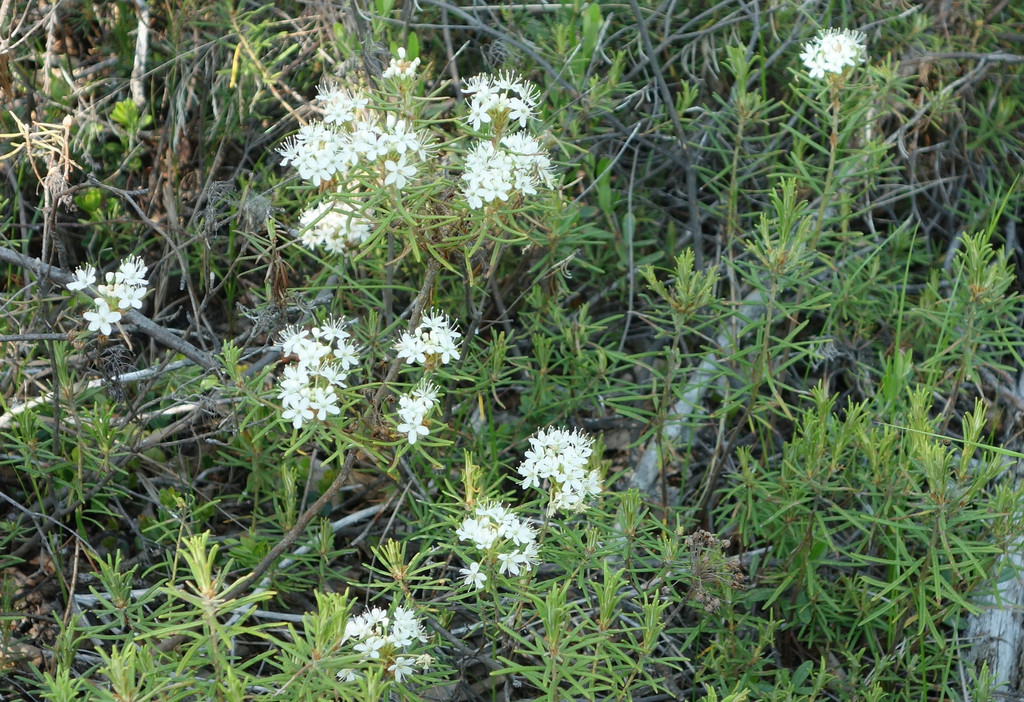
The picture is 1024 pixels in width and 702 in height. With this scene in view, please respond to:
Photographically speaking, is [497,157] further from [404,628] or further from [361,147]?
[404,628]

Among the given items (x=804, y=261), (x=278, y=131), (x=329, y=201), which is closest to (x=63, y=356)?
(x=329, y=201)

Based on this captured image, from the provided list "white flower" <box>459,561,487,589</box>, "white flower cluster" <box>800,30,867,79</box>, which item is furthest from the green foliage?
"white flower cluster" <box>800,30,867,79</box>

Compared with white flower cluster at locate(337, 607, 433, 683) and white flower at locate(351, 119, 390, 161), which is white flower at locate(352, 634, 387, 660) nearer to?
white flower cluster at locate(337, 607, 433, 683)

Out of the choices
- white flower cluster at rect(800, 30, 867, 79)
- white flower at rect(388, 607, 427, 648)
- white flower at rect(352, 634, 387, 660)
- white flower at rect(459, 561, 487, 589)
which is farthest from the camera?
white flower cluster at rect(800, 30, 867, 79)

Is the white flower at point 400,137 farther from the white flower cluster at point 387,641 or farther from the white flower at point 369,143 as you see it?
the white flower cluster at point 387,641

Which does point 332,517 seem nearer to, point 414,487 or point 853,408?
point 414,487
